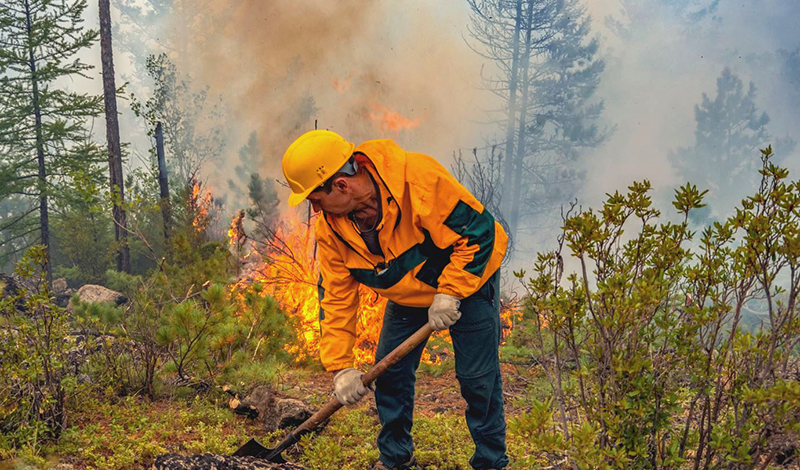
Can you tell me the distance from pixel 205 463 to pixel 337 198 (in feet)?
4.96

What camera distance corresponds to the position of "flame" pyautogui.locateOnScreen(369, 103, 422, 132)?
12859 mm

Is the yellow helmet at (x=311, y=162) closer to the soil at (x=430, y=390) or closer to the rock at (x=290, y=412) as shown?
the rock at (x=290, y=412)

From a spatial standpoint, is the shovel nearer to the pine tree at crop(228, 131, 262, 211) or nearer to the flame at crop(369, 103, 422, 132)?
the flame at crop(369, 103, 422, 132)

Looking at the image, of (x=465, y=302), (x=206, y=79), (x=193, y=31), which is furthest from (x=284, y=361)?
(x=193, y=31)

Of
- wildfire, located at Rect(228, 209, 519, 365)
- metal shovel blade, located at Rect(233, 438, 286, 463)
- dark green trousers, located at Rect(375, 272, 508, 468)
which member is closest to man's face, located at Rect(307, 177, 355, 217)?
dark green trousers, located at Rect(375, 272, 508, 468)

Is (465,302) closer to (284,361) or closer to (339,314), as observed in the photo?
(339,314)

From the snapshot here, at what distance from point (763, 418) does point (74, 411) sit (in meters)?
4.08

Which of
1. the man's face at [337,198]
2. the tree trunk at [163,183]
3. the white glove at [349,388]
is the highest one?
the tree trunk at [163,183]

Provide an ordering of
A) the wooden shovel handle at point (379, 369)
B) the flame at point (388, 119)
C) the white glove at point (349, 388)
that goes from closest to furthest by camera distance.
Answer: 1. the wooden shovel handle at point (379, 369)
2. the white glove at point (349, 388)
3. the flame at point (388, 119)

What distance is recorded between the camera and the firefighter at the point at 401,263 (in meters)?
2.95

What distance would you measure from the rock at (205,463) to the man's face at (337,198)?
142 centimetres

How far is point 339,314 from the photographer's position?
3.28 meters

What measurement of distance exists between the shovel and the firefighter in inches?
2.9

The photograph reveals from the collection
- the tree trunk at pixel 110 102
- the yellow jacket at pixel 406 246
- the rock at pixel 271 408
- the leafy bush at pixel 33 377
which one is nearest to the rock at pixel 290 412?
the rock at pixel 271 408
